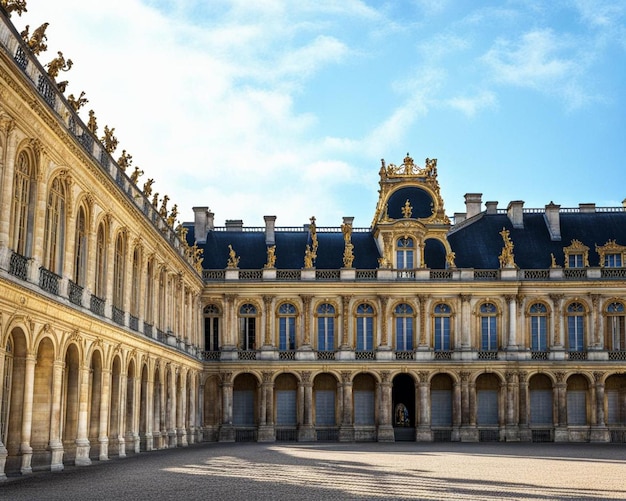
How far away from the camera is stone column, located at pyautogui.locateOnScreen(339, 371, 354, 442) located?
4853cm

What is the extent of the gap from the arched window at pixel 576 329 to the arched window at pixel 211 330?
19.3m

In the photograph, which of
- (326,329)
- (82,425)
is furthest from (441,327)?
(82,425)

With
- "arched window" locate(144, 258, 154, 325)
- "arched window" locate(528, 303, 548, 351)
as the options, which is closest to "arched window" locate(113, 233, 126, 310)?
"arched window" locate(144, 258, 154, 325)

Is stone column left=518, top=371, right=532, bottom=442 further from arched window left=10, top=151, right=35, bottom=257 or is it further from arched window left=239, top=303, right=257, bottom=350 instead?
arched window left=10, top=151, right=35, bottom=257

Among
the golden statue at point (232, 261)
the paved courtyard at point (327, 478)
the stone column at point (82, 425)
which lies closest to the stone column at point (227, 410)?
the golden statue at point (232, 261)

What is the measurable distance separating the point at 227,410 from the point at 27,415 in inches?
1148

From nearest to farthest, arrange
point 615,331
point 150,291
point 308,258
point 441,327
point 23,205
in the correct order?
point 23,205 < point 150,291 < point 615,331 < point 441,327 < point 308,258

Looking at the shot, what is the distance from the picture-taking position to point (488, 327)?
163ft

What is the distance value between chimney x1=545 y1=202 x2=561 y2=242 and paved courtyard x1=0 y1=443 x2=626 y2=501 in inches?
905

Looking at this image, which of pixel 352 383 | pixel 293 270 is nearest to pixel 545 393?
pixel 352 383

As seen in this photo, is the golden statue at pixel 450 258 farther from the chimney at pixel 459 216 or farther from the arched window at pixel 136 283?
the arched window at pixel 136 283

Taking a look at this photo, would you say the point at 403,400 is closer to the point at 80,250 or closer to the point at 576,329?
the point at 576,329

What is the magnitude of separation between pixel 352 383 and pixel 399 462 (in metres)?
21.8

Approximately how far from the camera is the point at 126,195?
98.8ft
